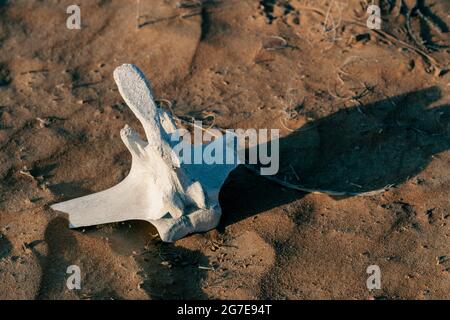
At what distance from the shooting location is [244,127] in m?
4.62

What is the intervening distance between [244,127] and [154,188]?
38.1 inches

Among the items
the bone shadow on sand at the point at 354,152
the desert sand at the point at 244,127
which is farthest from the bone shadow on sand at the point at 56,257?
the bone shadow on sand at the point at 354,152

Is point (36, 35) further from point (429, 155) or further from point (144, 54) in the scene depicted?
point (429, 155)

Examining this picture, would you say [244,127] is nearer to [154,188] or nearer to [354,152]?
[354,152]

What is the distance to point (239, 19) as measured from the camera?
17.7 ft

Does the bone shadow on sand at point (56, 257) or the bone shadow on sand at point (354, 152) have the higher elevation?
the bone shadow on sand at point (354, 152)

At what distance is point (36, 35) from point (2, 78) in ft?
1.80

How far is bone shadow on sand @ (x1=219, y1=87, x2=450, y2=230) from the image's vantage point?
165 inches

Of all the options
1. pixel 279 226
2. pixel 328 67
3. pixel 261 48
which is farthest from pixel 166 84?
pixel 279 226

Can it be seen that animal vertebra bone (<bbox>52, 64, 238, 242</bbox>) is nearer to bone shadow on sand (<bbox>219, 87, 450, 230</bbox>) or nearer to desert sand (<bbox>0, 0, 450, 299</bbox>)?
desert sand (<bbox>0, 0, 450, 299</bbox>)

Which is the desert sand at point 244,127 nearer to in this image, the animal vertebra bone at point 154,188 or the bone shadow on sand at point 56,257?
the bone shadow on sand at point 56,257

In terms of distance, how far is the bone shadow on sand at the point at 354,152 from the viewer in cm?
420

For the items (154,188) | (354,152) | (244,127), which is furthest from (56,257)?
(354,152)

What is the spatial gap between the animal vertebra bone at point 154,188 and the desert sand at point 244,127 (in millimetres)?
129
